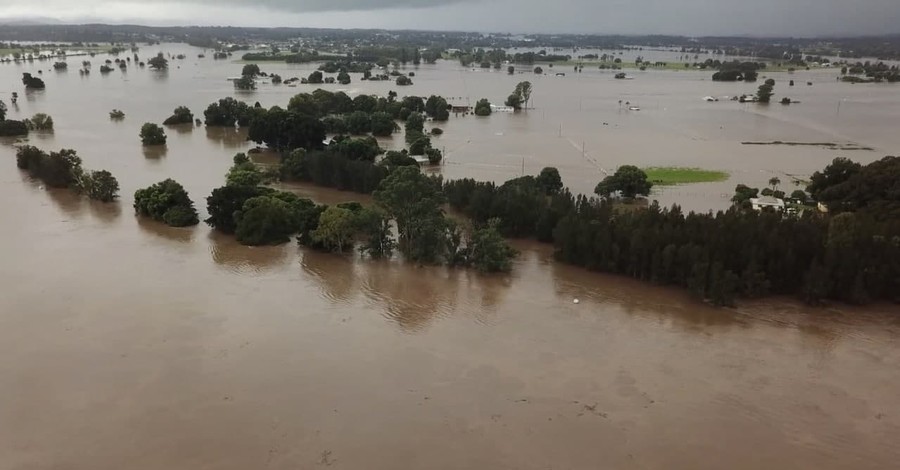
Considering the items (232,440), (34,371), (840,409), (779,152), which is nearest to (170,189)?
(34,371)

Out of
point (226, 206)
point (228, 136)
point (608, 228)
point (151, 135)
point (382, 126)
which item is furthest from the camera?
point (228, 136)

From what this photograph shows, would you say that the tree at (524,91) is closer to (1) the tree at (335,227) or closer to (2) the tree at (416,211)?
(2) the tree at (416,211)

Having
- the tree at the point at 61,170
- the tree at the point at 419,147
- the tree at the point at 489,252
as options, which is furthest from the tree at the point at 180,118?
the tree at the point at 489,252

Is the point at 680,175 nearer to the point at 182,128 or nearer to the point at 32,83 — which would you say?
the point at 182,128

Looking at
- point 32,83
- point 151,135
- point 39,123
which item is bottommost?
point 151,135

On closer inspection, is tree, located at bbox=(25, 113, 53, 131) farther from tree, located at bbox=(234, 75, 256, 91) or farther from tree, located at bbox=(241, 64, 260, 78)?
tree, located at bbox=(241, 64, 260, 78)

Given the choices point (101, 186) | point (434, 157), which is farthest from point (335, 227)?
point (434, 157)

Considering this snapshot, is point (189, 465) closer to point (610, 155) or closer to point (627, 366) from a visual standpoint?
point (627, 366)
